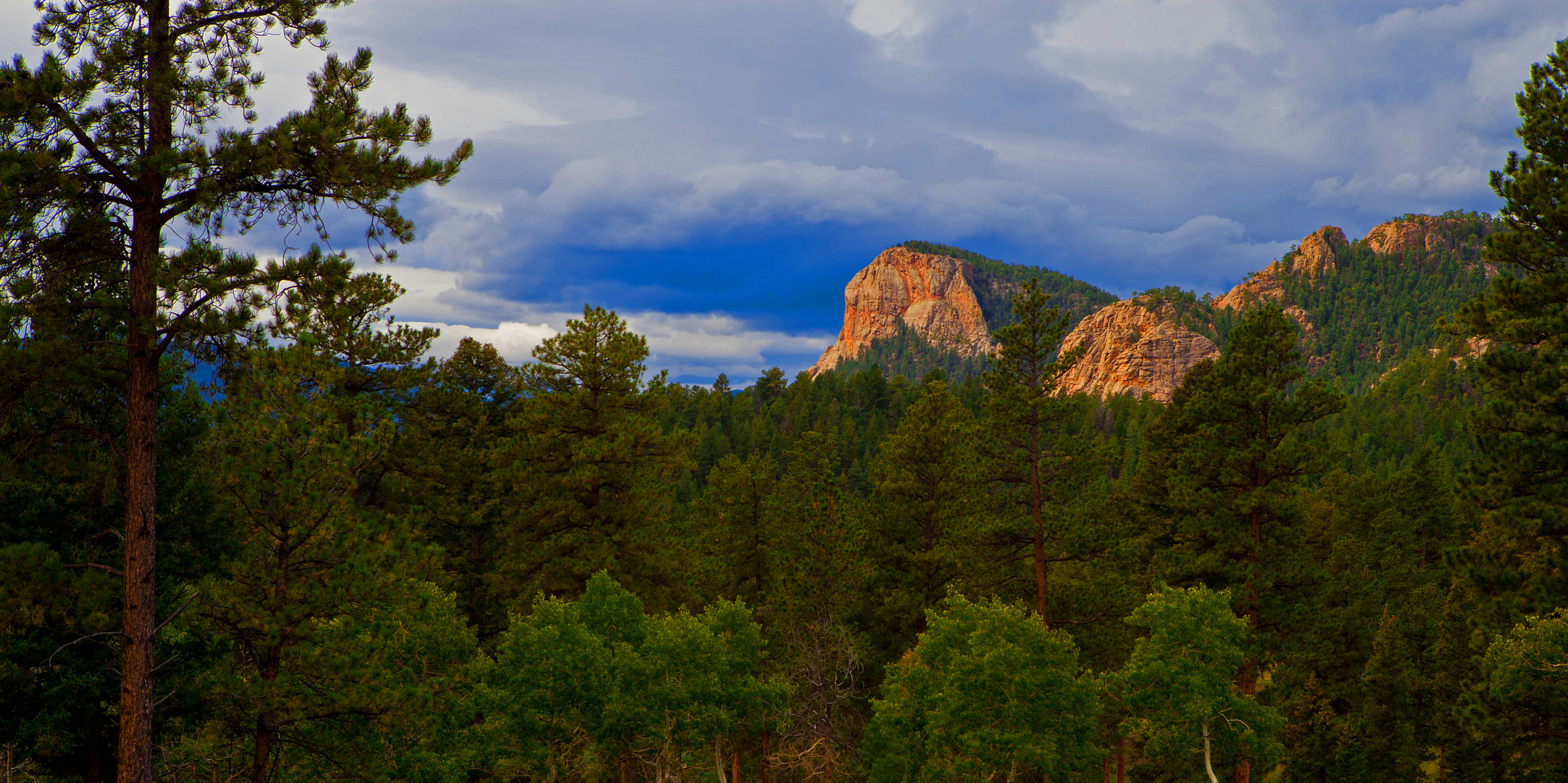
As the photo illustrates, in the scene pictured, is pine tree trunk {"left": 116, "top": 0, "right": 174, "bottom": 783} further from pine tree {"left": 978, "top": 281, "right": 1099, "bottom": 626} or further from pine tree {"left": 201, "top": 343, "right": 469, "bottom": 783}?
pine tree {"left": 978, "top": 281, "right": 1099, "bottom": 626}

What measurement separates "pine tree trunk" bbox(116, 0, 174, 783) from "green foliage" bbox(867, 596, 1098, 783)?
12855mm

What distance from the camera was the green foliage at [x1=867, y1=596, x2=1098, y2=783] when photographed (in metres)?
16.1

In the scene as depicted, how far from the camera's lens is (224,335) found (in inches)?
374

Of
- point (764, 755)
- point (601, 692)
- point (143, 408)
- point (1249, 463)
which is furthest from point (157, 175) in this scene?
point (1249, 463)

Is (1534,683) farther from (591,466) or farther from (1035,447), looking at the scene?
(591,466)

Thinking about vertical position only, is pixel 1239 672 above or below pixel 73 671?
below

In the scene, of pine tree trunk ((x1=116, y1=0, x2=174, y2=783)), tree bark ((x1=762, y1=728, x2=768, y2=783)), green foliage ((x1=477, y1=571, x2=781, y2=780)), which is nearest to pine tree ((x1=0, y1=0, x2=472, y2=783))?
pine tree trunk ((x1=116, y1=0, x2=174, y2=783))

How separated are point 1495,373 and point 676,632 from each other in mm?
16788

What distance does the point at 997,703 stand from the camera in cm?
1662

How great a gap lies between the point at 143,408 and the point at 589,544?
1365 centimetres

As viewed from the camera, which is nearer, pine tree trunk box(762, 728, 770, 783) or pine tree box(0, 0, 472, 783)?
pine tree box(0, 0, 472, 783)

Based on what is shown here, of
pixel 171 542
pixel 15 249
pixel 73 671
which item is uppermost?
pixel 15 249

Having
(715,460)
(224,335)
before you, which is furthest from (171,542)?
(715,460)

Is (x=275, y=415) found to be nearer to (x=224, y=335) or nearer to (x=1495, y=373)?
(x=224, y=335)
